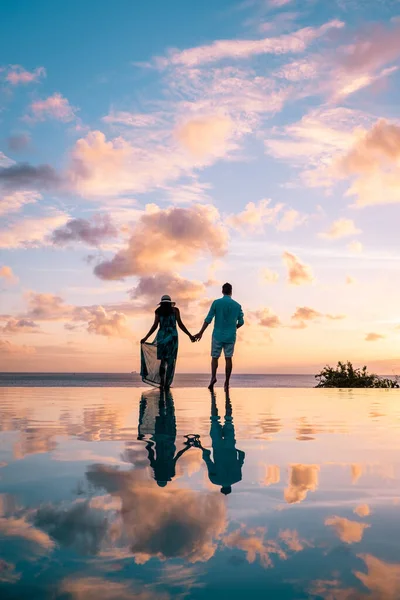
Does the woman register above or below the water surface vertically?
above

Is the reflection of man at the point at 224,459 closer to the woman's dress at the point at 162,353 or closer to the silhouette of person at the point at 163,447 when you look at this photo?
the silhouette of person at the point at 163,447

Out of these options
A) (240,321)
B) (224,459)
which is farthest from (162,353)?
(224,459)

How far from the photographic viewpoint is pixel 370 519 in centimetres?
293

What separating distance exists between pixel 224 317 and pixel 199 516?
456 inches

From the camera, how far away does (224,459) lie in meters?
4.57

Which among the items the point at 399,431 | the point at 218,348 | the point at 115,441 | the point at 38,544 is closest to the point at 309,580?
the point at 38,544

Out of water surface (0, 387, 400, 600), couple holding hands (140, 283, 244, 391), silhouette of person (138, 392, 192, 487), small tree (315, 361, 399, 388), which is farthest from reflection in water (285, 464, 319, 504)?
small tree (315, 361, 399, 388)

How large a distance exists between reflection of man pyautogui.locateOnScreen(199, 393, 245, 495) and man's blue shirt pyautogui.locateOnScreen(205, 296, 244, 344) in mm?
7540

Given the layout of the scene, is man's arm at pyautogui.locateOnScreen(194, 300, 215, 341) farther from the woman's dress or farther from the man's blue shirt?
the woman's dress

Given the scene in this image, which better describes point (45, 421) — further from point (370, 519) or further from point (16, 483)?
point (370, 519)

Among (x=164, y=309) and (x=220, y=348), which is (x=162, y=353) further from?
(x=220, y=348)

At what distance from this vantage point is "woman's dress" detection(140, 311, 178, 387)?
14.2 metres

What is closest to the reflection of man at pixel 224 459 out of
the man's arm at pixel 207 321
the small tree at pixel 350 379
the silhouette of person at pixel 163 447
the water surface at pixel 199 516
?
the water surface at pixel 199 516

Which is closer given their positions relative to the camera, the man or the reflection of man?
the reflection of man
